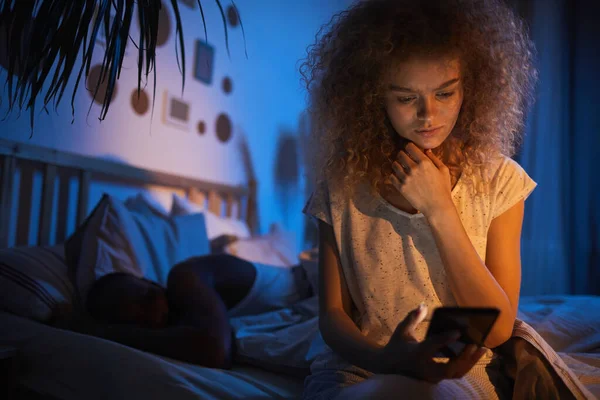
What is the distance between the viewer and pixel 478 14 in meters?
0.87

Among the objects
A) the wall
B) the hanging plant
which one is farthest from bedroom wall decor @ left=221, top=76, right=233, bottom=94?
the hanging plant

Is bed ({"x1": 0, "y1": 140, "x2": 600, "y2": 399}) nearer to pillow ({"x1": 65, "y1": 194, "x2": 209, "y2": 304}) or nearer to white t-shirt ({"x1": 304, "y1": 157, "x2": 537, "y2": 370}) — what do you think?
pillow ({"x1": 65, "y1": 194, "x2": 209, "y2": 304})

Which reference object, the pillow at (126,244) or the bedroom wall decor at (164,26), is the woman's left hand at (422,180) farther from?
the bedroom wall decor at (164,26)

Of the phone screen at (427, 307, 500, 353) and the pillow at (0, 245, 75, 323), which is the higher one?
the phone screen at (427, 307, 500, 353)

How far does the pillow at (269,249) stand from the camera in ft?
6.46

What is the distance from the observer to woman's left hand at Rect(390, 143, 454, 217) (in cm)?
76

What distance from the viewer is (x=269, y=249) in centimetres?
215

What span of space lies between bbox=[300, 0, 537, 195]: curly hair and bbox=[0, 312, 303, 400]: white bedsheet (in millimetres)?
428

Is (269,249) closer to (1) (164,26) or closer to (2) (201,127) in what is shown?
(2) (201,127)

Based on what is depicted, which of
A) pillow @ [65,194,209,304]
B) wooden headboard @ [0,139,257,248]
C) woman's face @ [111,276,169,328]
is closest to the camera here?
woman's face @ [111,276,169,328]

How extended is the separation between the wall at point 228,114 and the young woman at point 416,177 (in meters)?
0.85

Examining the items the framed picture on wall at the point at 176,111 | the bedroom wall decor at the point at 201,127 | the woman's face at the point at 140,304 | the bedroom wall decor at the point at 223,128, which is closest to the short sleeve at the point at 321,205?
the woman's face at the point at 140,304

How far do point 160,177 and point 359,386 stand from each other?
5.43 feet

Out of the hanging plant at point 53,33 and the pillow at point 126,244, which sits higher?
the hanging plant at point 53,33
